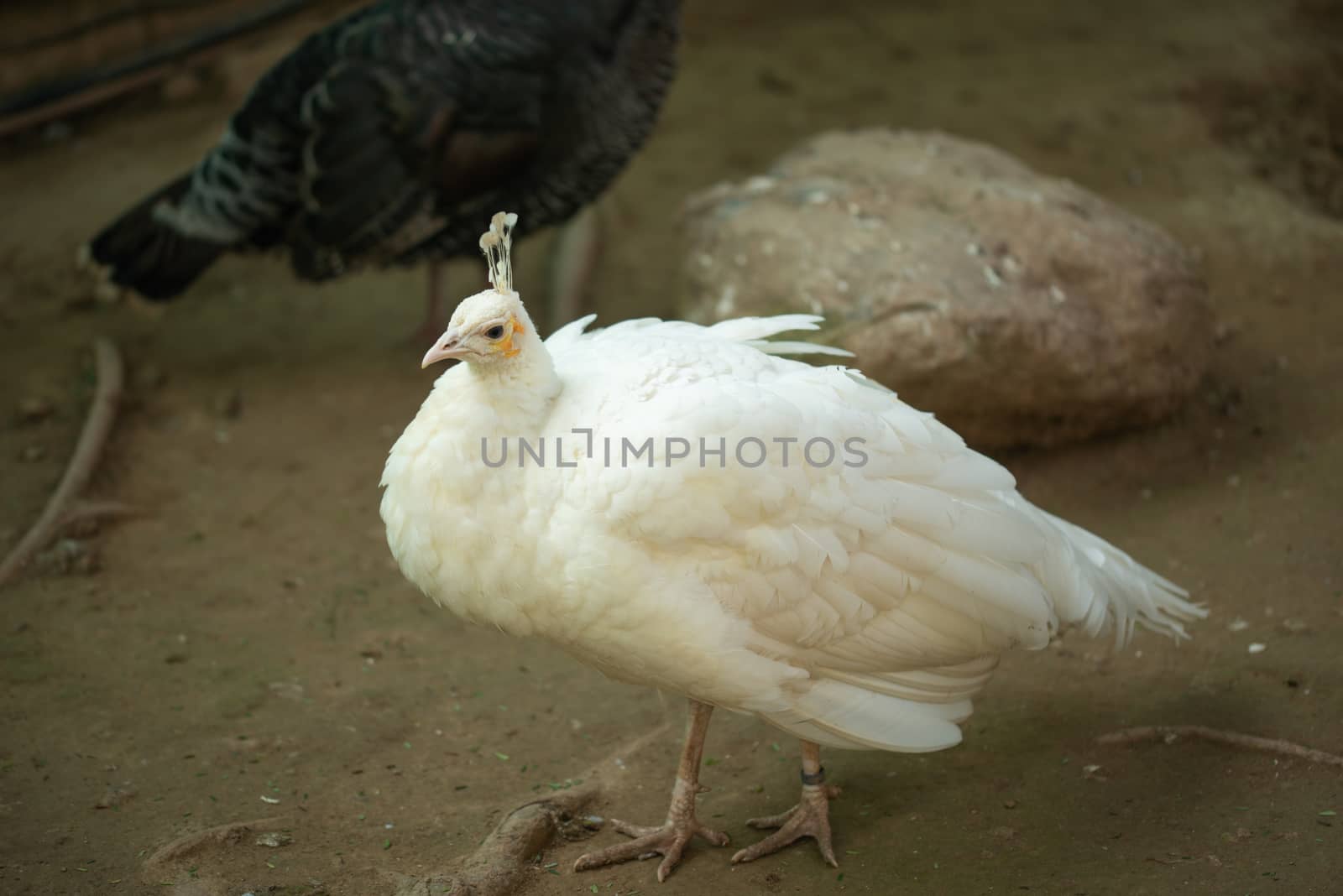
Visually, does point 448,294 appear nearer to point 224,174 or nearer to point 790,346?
point 224,174

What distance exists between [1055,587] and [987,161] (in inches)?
99.8

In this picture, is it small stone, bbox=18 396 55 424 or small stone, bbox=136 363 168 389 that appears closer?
small stone, bbox=18 396 55 424

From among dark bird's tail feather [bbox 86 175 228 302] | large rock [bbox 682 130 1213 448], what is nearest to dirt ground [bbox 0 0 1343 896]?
large rock [bbox 682 130 1213 448]

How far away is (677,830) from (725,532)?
0.89 m

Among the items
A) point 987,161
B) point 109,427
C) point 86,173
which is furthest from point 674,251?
point 86,173

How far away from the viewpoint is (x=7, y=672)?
3.73 metres

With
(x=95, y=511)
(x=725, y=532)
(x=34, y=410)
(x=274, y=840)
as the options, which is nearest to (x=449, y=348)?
(x=725, y=532)

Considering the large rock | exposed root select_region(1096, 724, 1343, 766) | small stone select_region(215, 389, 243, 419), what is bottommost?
exposed root select_region(1096, 724, 1343, 766)

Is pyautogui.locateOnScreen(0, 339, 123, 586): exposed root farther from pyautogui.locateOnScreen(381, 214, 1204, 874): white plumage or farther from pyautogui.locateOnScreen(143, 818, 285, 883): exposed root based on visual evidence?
pyautogui.locateOnScreen(381, 214, 1204, 874): white plumage

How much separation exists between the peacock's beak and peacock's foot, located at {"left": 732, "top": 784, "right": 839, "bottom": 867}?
142 cm

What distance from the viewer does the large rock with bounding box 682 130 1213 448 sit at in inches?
173

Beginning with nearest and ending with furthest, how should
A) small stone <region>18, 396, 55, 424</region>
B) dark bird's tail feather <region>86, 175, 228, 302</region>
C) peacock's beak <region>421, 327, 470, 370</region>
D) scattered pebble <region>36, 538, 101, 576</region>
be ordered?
peacock's beak <region>421, 327, 470, 370</region> < scattered pebble <region>36, 538, 101, 576</region> < small stone <region>18, 396, 55, 424</region> < dark bird's tail feather <region>86, 175, 228, 302</region>

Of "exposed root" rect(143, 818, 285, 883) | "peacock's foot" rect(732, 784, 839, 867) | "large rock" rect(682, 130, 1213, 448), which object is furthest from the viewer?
"large rock" rect(682, 130, 1213, 448)

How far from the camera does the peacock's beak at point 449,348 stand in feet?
8.87
